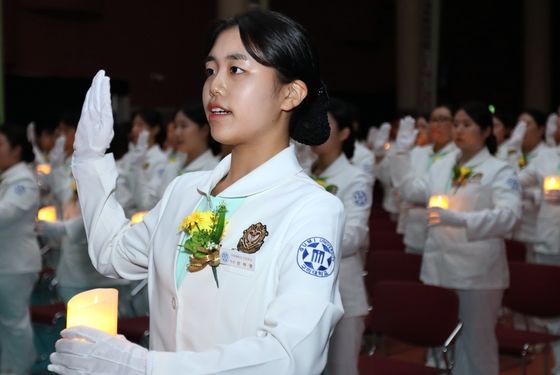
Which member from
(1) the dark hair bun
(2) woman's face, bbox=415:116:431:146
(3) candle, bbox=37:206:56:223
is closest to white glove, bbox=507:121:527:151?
(2) woman's face, bbox=415:116:431:146

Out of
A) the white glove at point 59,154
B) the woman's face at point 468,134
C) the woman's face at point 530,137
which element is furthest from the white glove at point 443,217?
the white glove at point 59,154

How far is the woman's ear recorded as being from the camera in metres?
1.69

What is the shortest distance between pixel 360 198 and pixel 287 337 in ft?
9.73

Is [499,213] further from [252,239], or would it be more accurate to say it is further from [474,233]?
[252,239]

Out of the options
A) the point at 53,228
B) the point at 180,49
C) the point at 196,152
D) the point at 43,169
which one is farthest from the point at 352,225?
the point at 180,49

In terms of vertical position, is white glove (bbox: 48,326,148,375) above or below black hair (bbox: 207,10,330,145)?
below

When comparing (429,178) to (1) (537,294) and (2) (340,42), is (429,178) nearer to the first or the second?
(1) (537,294)

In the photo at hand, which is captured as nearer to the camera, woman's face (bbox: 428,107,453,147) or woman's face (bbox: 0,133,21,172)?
woman's face (bbox: 0,133,21,172)

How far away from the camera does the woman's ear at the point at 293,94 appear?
169 cm

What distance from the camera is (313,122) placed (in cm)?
181

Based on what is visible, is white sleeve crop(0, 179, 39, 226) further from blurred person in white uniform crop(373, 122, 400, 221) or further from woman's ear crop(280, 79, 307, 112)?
blurred person in white uniform crop(373, 122, 400, 221)

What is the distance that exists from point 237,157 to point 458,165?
3312 millimetres

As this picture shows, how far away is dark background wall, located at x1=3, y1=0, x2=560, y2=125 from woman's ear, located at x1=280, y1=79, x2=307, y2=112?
30.7 ft

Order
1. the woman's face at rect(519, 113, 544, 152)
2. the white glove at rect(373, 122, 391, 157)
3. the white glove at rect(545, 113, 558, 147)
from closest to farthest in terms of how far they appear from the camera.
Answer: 1. the white glove at rect(545, 113, 558, 147)
2. the woman's face at rect(519, 113, 544, 152)
3. the white glove at rect(373, 122, 391, 157)
